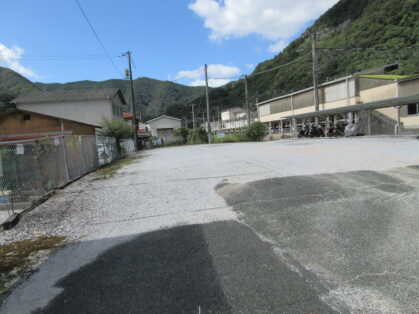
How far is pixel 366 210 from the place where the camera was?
4.49m

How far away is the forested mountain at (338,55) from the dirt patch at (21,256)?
32270 millimetres

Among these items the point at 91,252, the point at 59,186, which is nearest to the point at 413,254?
the point at 91,252

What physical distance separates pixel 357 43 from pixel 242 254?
2450 inches

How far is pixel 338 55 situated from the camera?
49.3m

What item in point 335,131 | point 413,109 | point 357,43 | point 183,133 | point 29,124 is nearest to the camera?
point 29,124

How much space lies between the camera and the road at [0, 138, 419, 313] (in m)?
2.45

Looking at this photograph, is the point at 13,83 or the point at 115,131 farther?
the point at 13,83

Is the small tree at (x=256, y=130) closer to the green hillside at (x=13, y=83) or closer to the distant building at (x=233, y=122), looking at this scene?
the distant building at (x=233, y=122)

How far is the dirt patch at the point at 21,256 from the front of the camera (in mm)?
3162

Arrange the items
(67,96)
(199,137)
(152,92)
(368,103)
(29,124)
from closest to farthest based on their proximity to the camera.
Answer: (29,124)
(368,103)
(67,96)
(199,137)
(152,92)

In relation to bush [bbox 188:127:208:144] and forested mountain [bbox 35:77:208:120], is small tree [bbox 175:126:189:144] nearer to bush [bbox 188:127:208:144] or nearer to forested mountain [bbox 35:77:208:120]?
bush [bbox 188:127:208:144]

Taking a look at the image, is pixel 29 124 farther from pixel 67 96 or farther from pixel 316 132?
pixel 316 132

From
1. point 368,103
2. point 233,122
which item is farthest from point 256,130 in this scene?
point 233,122

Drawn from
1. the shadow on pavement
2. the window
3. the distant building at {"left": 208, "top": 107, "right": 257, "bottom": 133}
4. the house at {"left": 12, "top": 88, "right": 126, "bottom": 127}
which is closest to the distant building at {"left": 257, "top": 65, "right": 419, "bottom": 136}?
the window
